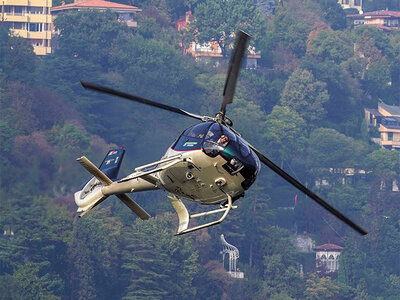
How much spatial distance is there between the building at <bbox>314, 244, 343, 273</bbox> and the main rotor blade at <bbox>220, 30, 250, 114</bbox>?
144279 mm

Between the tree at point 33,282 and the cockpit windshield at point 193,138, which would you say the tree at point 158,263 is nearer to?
the tree at point 33,282

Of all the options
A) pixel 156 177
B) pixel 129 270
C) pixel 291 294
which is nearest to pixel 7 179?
pixel 129 270

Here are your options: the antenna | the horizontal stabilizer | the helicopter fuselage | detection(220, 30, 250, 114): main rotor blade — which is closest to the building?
the antenna

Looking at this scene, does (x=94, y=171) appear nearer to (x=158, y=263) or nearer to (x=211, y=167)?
(x=211, y=167)

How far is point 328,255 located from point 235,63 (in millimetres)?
150283

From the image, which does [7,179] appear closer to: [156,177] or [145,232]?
[145,232]

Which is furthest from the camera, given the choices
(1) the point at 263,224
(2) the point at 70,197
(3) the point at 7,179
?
(1) the point at 263,224

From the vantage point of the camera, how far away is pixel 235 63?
46.2m

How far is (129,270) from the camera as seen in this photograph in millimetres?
172125

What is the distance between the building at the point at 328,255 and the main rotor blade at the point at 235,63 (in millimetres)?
144279

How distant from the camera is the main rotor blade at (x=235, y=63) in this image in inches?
1768

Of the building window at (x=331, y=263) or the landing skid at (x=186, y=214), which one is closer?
the landing skid at (x=186, y=214)

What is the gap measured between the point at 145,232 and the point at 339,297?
22495 mm

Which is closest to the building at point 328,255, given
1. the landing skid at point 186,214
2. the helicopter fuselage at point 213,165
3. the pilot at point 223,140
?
the landing skid at point 186,214
